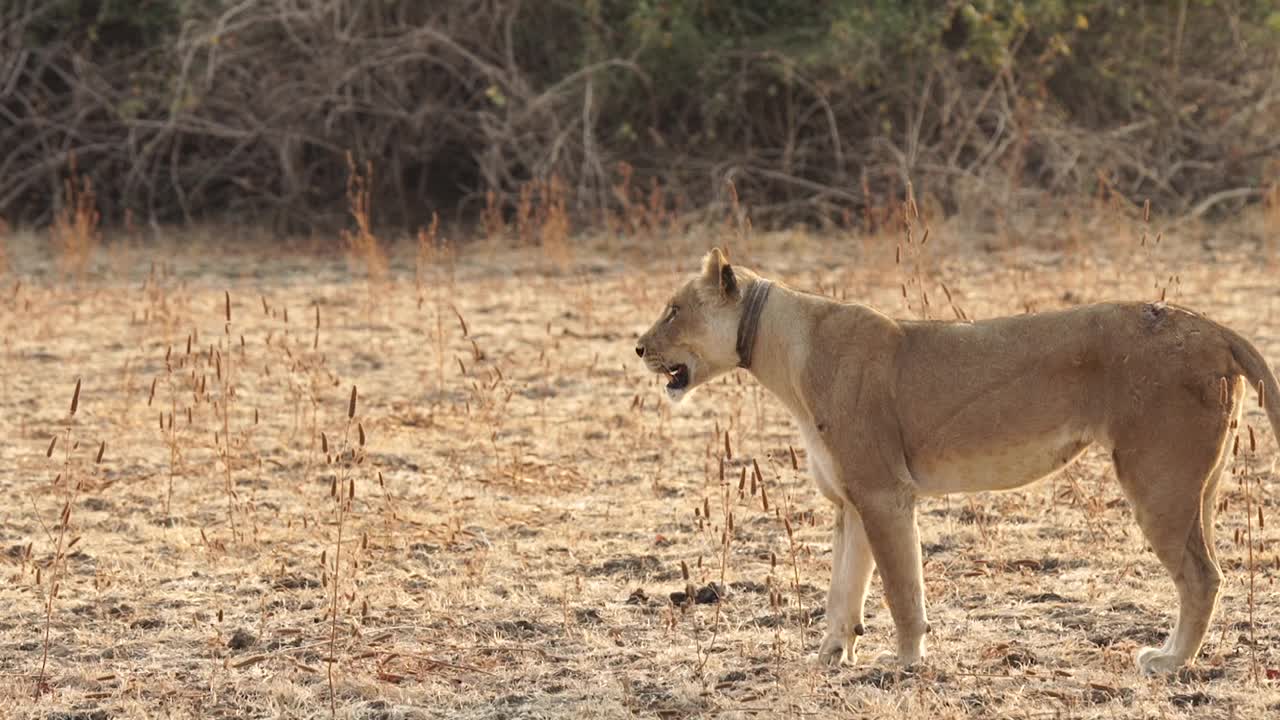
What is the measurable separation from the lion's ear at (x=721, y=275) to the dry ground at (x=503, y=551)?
22.3 inches

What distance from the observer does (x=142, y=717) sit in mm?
4961

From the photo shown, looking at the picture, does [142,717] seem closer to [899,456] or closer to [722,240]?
[899,456]

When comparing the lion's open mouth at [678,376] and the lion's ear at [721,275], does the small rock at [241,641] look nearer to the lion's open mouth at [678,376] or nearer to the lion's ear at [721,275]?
the lion's open mouth at [678,376]

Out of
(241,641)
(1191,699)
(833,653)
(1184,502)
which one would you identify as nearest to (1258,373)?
(1184,502)

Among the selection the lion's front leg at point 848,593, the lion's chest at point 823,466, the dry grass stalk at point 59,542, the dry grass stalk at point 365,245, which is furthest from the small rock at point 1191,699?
the dry grass stalk at point 365,245

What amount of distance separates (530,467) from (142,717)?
10.6 ft

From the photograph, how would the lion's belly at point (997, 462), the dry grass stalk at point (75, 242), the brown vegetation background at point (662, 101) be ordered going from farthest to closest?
the brown vegetation background at point (662, 101) < the dry grass stalk at point (75, 242) < the lion's belly at point (997, 462)

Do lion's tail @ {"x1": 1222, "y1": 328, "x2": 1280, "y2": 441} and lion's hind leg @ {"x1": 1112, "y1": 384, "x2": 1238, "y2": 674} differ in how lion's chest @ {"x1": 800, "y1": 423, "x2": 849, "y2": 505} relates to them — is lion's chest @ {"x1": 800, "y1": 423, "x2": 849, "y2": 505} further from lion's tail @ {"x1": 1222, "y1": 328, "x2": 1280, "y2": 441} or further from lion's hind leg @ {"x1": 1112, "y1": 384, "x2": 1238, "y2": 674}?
lion's tail @ {"x1": 1222, "y1": 328, "x2": 1280, "y2": 441}

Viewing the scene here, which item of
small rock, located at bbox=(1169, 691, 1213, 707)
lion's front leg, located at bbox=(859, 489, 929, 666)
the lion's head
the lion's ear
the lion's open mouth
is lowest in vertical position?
small rock, located at bbox=(1169, 691, 1213, 707)

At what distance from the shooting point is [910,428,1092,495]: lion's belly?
503cm

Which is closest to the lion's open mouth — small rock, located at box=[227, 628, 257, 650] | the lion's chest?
the lion's chest

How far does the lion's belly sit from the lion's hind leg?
0.17 m

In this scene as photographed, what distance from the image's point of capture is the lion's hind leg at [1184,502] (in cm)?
482

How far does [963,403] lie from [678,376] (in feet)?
3.03
